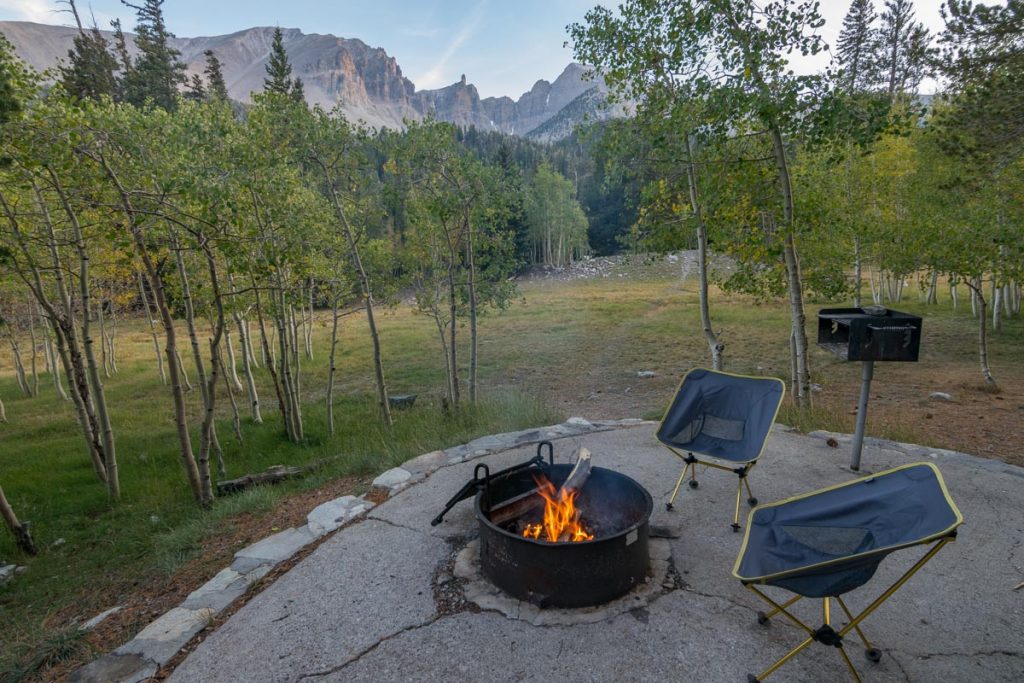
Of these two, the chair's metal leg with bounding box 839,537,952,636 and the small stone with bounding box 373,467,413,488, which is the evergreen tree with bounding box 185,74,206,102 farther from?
the chair's metal leg with bounding box 839,537,952,636

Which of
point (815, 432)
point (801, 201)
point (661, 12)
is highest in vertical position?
point (661, 12)

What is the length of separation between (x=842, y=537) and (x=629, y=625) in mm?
1197

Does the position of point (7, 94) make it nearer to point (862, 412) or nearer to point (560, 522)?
point (560, 522)

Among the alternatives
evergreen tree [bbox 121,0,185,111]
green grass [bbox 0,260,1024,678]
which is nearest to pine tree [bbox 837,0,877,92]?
green grass [bbox 0,260,1024,678]

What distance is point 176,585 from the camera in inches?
160

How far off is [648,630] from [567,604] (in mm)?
468

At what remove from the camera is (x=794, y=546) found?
→ 262 centimetres

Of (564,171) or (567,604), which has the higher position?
(564,171)

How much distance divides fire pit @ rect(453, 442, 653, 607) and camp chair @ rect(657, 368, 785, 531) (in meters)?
0.73

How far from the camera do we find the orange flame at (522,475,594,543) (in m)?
3.47

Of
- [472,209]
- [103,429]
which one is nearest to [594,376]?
[472,209]

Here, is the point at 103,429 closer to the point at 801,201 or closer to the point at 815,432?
the point at 815,432

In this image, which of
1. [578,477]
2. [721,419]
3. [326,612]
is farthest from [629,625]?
[721,419]

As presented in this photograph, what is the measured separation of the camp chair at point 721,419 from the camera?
13.6 feet
